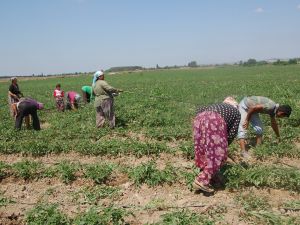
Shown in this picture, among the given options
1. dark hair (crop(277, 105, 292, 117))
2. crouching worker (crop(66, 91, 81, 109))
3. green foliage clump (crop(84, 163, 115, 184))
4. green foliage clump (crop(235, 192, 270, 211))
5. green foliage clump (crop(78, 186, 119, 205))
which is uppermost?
dark hair (crop(277, 105, 292, 117))

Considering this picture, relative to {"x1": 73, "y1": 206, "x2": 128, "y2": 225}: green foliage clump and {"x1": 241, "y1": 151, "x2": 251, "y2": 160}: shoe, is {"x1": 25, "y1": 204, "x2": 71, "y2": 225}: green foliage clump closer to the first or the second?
{"x1": 73, "y1": 206, "x2": 128, "y2": 225}: green foliage clump

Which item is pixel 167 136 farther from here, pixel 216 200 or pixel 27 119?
pixel 27 119

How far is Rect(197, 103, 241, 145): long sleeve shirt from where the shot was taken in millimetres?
5441

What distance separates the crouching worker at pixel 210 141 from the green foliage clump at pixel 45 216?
189 cm

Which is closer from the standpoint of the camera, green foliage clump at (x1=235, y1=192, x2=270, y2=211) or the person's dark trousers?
green foliage clump at (x1=235, y1=192, x2=270, y2=211)

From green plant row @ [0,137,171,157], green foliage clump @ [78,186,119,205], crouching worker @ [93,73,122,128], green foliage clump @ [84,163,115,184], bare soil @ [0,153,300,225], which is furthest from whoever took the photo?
crouching worker @ [93,73,122,128]

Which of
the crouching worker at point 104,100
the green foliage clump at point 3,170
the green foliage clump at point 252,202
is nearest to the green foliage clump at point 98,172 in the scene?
the green foliage clump at point 3,170

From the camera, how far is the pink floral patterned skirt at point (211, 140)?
17.3 feet

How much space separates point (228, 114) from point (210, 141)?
523 millimetres

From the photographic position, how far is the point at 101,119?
33.5 feet

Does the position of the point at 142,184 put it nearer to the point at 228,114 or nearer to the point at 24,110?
the point at 228,114

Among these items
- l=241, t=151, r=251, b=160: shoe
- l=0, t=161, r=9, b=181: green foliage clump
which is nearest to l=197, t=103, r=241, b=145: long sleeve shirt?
l=241, t=151, r=251, b=160: shoe

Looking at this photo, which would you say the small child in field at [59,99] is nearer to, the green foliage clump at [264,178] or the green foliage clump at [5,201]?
the green foliage clump at [5,201]

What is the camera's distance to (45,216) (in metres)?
4.73
